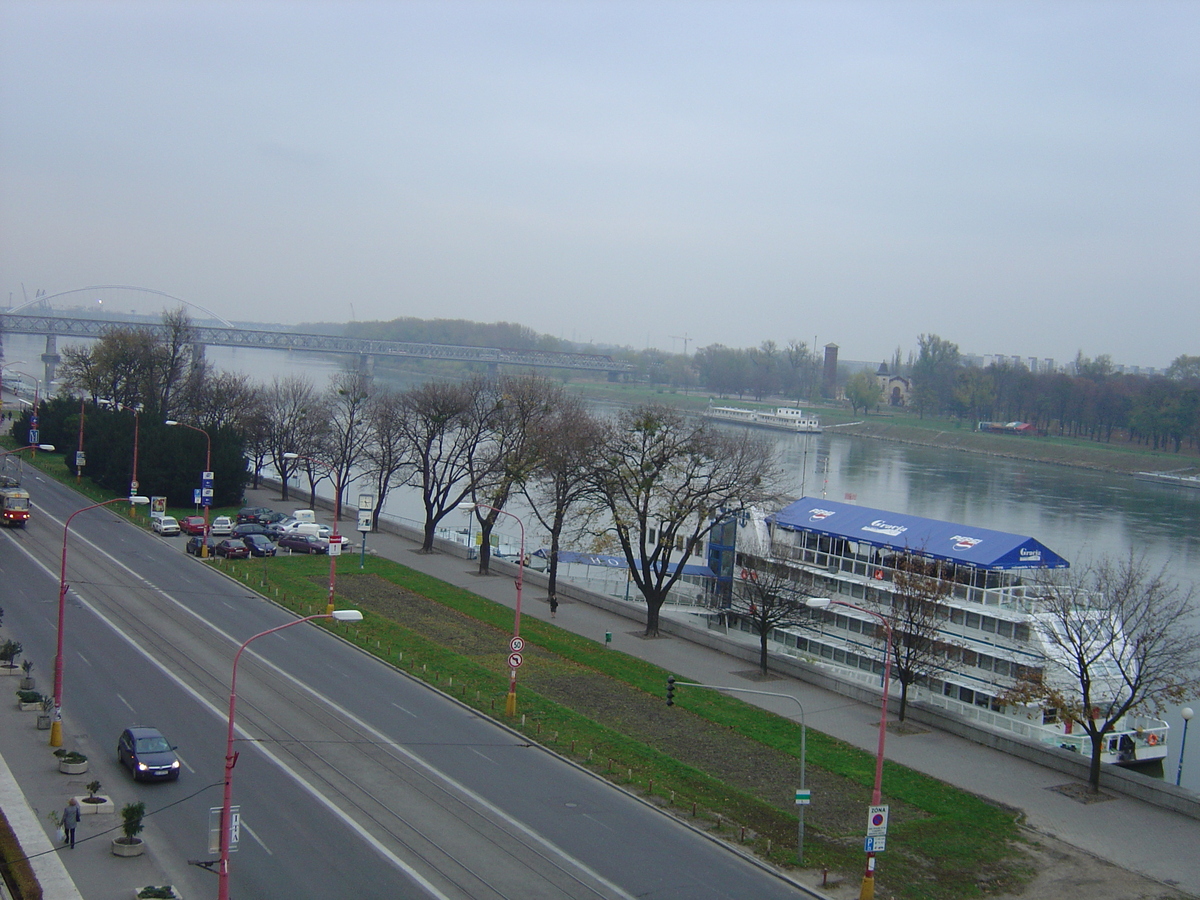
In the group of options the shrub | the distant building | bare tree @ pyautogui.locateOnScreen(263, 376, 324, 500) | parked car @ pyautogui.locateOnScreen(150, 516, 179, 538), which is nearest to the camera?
the shrub

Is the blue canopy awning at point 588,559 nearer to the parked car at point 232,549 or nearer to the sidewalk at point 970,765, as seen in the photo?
the sidewalk at point 970,765

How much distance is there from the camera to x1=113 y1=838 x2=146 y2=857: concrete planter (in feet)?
55.7

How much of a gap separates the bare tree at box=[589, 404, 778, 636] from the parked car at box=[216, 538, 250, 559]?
16086 millimetres

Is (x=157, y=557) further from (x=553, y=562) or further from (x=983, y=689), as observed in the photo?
(x=983, y=689)

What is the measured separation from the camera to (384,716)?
25812 millimetres

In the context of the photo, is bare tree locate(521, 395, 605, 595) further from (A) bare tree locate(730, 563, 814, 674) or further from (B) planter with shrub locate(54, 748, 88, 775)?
(B) planter with shrub locate(54, 748, 88, 775)

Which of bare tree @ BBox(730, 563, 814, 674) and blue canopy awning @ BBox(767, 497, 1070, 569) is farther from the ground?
blue canopy awning @ BBox(767, 497, 1070, 569)

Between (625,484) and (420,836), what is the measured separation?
73.8 ft

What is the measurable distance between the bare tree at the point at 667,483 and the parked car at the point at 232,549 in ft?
52.8

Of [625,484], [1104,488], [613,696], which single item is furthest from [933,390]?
[613,696]

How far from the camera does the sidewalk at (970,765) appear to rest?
2197cm

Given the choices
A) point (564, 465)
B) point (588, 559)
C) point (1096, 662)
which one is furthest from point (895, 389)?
point (1096, 662)

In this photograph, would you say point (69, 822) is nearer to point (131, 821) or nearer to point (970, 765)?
point (131, 821)

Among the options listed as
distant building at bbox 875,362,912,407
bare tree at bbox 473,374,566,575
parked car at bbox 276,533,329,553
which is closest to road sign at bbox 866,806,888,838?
bare tree at bbox 473,374,566,575
